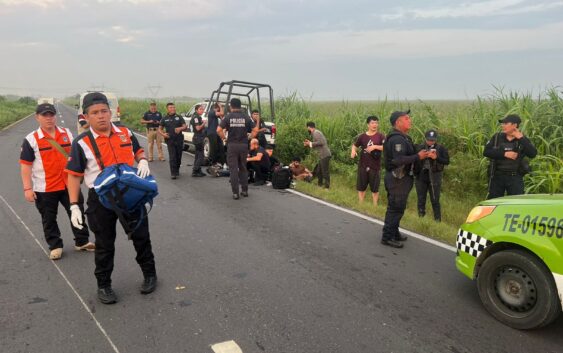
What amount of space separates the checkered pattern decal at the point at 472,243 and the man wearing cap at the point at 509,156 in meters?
2.51

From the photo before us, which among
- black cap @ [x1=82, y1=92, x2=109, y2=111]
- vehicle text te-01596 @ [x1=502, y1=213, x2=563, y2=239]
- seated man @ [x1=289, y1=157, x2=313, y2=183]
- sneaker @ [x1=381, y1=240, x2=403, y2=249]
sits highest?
black cap @ [x1=82, y1=92, x2=109, y2=111]

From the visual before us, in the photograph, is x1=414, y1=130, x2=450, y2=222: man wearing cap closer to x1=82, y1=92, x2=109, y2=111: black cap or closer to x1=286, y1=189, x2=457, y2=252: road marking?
x1=286, y1=189, x2=457, y2=252: road marking

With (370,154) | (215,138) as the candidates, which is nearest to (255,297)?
(370,154)

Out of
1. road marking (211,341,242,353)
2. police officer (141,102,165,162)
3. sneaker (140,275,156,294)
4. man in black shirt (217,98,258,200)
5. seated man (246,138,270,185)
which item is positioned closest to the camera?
road marking (211,341,242,353)

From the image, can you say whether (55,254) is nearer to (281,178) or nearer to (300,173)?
(281,178)

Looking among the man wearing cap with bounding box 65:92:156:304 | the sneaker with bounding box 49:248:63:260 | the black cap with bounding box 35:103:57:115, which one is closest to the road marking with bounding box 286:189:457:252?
the man wearing cap with bounding box 65:92:156:304

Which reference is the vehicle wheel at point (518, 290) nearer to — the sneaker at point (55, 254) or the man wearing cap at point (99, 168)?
the man wearing cap at point (99, 168)

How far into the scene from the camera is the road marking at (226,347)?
3.03 meters

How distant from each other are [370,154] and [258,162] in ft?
9.30

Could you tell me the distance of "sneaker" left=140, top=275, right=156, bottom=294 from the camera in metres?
3.93

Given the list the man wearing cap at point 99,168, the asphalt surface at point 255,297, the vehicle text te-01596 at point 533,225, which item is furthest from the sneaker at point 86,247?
the vehicle text te-01596 at point 533,225

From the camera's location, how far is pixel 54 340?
124 inches

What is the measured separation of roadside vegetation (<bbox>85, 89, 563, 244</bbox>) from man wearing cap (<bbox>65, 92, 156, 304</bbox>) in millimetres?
4198

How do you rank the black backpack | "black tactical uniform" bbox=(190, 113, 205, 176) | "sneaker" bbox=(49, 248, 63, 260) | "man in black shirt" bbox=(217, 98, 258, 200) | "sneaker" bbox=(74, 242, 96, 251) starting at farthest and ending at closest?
"black tactical uniform" bbox=(190, 113, 205, 176) → the black backpack → "man in black shirt" bbox=(217, 98, 258, 200) → "sneaker" bbox=(74, 242, 96, 251) → "sneaker" bbox=(49, 248, 63, 260)
